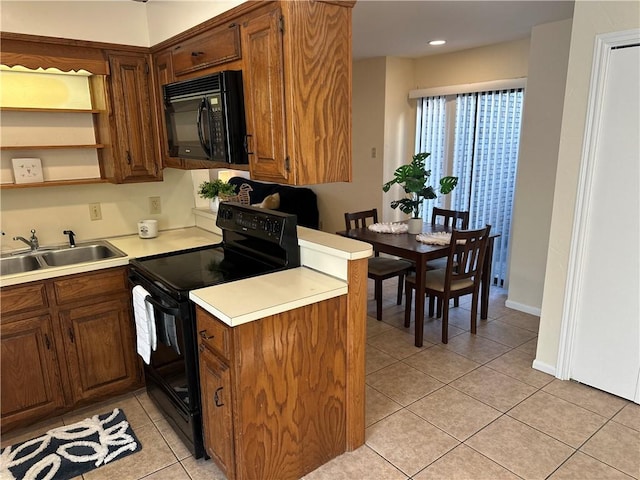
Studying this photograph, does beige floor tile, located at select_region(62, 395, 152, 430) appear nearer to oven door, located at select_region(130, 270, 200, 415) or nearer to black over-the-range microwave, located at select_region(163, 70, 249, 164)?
oven door, located at select_region(130, 270, 200, 415)

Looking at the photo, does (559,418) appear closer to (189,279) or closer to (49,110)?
(189,279)

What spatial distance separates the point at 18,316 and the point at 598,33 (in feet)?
11.1

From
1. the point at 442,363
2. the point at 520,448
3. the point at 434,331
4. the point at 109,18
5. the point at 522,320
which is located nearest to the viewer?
the point at 520,448

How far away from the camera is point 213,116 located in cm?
213

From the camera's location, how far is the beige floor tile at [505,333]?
3.36 m

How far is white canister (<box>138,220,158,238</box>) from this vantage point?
2939 millimetres

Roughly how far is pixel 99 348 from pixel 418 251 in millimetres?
2129

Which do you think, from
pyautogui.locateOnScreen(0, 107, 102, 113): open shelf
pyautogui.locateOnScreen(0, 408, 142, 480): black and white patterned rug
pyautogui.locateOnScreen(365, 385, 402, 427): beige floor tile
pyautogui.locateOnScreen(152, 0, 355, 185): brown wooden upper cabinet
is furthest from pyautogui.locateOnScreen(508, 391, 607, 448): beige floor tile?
pyautogui.locateOnScreen(0, 107, 102, 113): open shelf

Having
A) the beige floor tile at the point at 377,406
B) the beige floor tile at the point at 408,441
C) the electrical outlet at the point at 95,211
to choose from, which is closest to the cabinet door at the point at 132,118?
the electrical outlet at the point at 95,211

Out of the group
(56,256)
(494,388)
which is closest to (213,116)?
(56,256)

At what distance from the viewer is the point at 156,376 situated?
238 cm

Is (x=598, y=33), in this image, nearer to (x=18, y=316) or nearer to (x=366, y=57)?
(x=366, y=57)

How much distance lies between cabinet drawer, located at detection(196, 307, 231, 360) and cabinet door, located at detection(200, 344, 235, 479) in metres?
0.04

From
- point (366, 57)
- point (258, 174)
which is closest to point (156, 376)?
point (258, 174)
